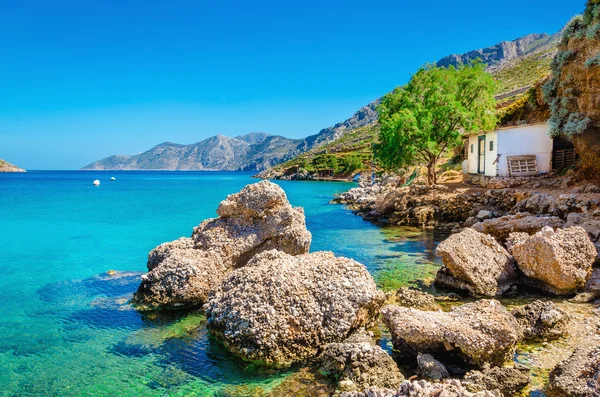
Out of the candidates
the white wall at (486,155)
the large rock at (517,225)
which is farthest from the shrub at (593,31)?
the large rock at (517,225)

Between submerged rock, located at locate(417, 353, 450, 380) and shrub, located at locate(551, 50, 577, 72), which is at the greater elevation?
shrub, located at locate(551, 50, 577, 72)

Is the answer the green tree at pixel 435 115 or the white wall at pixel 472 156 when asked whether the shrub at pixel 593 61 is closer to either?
the green tree at pixel 435 115

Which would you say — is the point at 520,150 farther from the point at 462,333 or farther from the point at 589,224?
the point at 462,333

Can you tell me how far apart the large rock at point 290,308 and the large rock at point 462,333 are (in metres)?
1.32

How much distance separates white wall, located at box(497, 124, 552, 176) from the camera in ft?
119

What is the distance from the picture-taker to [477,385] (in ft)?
27.3

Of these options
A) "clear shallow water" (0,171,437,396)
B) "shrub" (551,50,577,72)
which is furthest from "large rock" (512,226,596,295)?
"shrub" (551,50,577,72)

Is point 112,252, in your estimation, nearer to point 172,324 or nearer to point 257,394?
point 172,324

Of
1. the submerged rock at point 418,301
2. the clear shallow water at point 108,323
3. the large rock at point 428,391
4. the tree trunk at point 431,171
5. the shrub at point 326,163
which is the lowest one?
the clear shallow water at point 108,323

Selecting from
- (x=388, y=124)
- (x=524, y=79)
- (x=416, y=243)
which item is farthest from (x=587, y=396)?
(x=524, y=79)

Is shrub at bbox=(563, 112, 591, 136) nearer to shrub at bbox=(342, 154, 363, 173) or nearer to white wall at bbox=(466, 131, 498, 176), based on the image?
white wall at bbox=(466, 131, 498, 176)

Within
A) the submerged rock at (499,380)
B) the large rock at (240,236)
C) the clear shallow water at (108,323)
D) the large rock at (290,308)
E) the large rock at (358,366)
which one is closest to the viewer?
the submerged rock at (499,380)

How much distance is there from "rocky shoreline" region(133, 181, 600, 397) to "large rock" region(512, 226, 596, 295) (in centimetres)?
4

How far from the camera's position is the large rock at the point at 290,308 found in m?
10.4
